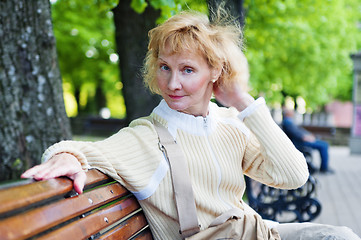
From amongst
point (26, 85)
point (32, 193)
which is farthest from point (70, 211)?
point (26, 85)

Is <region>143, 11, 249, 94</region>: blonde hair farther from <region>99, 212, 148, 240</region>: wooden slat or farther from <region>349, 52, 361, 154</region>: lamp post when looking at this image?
<region>349, 52, 361, 154</region>: lamp post

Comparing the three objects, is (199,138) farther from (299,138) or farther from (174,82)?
(299,138)

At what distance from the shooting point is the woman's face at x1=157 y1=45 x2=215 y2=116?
2057 mm

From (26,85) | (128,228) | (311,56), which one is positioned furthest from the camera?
(311,56)

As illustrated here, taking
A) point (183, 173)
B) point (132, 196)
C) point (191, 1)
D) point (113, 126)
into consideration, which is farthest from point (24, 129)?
point (113, 126)

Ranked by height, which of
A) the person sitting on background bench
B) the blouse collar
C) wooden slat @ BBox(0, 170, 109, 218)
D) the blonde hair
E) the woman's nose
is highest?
the blonde hair

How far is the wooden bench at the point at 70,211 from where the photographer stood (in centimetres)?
125

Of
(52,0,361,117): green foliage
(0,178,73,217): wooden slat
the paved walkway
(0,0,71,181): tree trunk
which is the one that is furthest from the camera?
(52,0,361,117): green foliage

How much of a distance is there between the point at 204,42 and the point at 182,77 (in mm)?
194

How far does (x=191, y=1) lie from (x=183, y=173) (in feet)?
12.1

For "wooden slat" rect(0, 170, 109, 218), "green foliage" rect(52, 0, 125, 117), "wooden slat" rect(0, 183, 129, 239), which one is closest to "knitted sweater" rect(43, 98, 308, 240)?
"wooden slat" rect(0, 183, 129, 239)

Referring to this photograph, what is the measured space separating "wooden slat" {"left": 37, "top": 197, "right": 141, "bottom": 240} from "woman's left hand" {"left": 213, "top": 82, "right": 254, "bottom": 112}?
2.26ft

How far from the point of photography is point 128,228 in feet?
6.49

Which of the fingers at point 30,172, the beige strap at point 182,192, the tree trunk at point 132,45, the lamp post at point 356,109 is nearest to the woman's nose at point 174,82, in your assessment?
the beige strap at point 182,192
